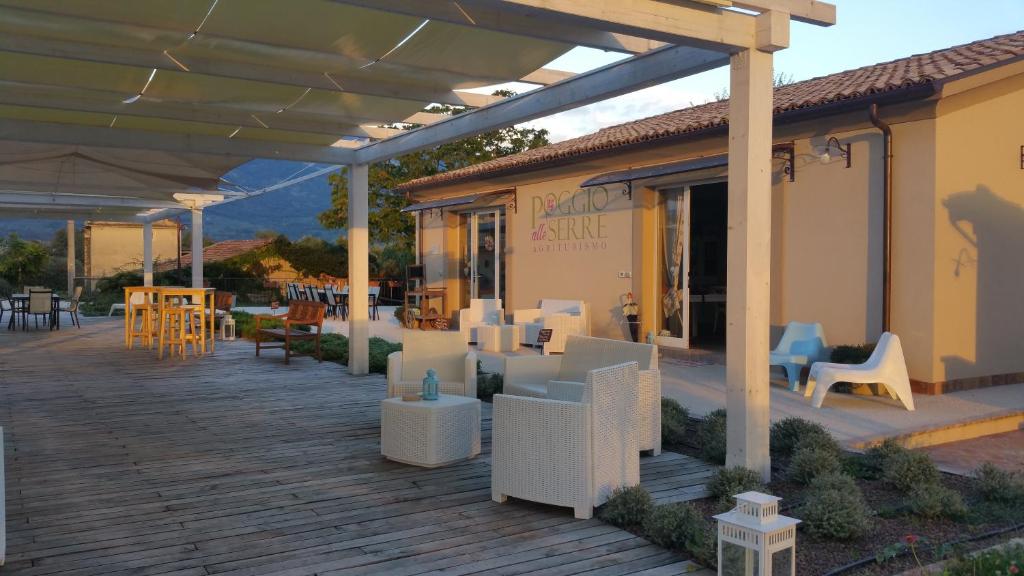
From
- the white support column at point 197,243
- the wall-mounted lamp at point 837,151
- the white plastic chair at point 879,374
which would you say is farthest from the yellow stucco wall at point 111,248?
the white plastic chair at point 879,374

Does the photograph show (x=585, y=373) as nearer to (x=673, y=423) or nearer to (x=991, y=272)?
(x=673, y=423)

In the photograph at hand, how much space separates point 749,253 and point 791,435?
5.03 ft

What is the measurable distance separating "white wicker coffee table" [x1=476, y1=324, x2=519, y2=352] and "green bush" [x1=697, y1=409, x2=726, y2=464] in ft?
17.9

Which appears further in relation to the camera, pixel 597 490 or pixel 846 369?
pixel 846 369

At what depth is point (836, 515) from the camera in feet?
12.0

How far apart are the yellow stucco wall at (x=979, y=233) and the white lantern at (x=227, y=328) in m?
10.3

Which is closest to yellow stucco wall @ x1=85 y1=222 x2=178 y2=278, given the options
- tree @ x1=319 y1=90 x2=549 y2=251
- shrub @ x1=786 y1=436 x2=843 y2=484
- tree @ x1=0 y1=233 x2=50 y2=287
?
tree @ x1=0 y1=233 x2=50 y2=287

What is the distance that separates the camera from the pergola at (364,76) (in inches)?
177

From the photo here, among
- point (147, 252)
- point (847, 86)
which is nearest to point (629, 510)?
point (847, 86)

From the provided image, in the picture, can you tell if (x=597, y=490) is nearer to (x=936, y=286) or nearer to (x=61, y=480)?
(x=61, y=480)

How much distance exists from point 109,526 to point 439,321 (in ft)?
31.7

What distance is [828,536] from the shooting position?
3.68m

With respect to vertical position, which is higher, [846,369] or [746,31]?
[746,31]

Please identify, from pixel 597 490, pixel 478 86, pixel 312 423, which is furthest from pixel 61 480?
pixel 478 86
